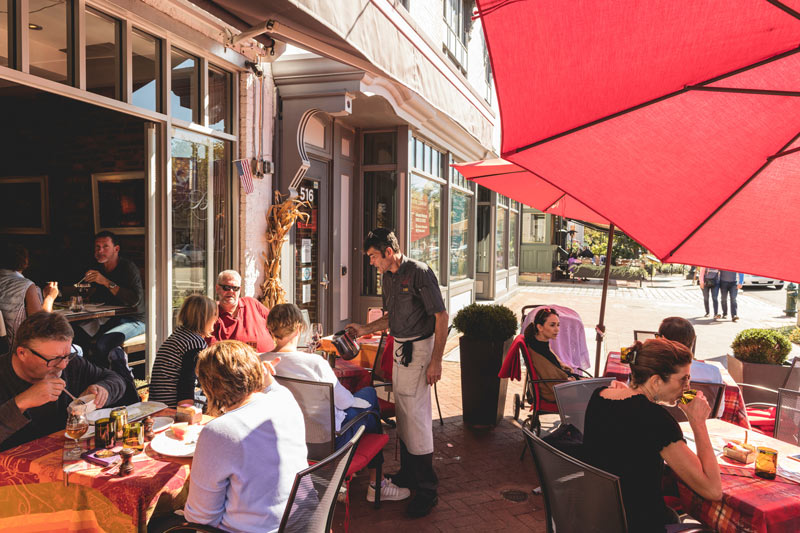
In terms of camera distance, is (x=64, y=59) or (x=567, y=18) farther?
(x=64, y=59)

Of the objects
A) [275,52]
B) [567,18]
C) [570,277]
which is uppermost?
[275,52]

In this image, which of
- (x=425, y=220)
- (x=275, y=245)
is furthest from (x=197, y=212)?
(x=425, y=220)

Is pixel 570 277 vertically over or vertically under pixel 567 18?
under

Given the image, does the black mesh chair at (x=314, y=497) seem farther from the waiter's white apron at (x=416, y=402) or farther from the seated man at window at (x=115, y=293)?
the seated man at window at (x=115, y=293)

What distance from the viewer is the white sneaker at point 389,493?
12.7 ft

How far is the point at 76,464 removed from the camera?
7.59 feet

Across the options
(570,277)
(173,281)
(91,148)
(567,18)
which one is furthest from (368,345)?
(570,277)

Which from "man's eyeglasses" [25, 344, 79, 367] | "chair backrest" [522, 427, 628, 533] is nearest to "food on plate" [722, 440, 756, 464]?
"chair backrest" [522, 427, 628, 533]

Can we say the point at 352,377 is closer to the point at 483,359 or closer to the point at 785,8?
the point at 483,359

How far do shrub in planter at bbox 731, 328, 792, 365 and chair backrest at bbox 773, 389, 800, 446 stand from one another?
94.4 inches

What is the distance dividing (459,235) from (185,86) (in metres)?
8.23

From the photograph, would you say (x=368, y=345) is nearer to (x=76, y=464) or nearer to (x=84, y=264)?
(x=76, y=464)

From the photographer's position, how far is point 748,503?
229 cm

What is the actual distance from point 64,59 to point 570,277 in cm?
2539
